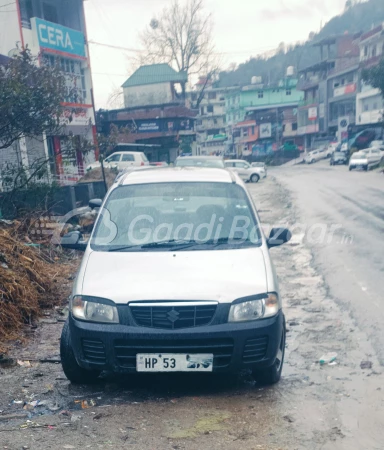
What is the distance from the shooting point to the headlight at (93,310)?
397cm

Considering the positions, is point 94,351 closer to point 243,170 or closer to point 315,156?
point 243,170

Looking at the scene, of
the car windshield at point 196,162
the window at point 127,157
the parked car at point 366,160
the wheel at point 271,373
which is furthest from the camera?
the parked car at point 366,160

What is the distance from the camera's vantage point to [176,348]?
3898mm

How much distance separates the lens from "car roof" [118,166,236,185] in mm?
5613

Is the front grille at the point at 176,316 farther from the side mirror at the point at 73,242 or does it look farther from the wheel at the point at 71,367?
the side mirror at the point at 73,242

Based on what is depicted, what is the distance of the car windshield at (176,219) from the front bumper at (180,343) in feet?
3.22

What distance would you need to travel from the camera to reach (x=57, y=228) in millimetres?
9766

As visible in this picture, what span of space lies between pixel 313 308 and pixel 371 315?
0.82 metres

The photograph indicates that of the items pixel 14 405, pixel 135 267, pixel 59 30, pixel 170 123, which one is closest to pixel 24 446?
pixel 14 405

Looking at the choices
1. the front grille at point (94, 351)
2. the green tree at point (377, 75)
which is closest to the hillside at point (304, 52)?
the green tree at point (377, 75)

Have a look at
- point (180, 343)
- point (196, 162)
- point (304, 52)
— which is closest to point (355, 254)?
point (180, 343)

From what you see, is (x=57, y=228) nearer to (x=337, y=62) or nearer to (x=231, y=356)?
(x=231, y=356)

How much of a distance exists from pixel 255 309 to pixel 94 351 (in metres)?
1.36

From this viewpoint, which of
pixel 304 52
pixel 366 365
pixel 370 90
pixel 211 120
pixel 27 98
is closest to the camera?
pixel 366 365
